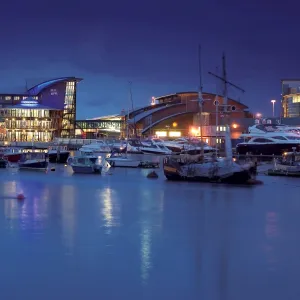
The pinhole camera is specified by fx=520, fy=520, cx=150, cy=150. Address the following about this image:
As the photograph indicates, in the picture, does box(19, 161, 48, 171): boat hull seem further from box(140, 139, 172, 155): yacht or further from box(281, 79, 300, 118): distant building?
box(281, 79, 300, 118): distant building

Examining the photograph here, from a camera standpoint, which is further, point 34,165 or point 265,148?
point 265,148

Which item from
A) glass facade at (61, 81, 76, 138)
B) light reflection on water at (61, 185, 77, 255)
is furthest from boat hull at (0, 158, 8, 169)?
glass facade at (61, 81, 76, 138)

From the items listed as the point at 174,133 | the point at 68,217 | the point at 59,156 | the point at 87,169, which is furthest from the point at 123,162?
the point at 174,133

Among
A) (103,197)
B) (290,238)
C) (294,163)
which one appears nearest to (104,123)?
(294,163)

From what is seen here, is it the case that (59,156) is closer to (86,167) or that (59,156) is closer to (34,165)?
(34,165)

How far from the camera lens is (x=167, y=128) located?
12800cm

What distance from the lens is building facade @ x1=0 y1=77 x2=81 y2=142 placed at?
138m

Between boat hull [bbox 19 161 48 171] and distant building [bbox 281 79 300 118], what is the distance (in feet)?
254

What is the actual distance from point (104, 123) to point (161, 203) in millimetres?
120515

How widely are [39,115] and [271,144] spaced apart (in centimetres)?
8306

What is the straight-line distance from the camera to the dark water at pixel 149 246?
455 inches

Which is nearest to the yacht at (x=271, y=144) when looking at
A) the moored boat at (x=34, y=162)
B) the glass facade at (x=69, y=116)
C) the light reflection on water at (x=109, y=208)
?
the moored boat at (x=34, y=162)

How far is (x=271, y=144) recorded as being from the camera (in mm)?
70188

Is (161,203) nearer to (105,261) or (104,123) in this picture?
(105,261)
